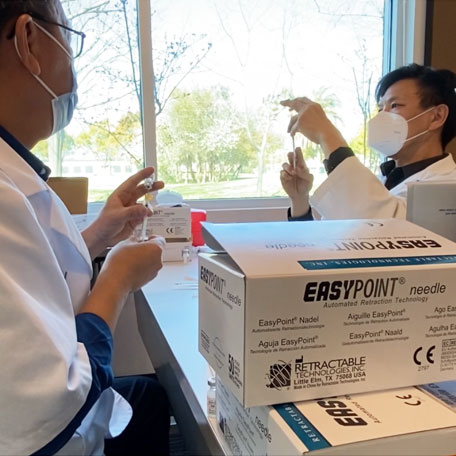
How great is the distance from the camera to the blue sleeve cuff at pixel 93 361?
0.63m

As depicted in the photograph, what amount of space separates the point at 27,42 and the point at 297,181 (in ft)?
3.23

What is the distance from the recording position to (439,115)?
160 centimetres

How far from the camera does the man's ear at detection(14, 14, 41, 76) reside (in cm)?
74

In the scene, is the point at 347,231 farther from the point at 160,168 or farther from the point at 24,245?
the point at 160,168

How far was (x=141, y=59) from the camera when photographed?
2074 millimetres

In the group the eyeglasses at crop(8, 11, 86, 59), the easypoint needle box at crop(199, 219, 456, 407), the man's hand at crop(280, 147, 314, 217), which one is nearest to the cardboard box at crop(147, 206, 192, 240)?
the man's hand at crop(280, 147, 314, 217)

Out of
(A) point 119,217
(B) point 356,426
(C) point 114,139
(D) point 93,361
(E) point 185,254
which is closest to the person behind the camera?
(B) point 356,426

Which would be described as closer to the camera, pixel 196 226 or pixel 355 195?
pixel 355 195

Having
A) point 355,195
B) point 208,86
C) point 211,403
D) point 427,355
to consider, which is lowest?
point 211,403

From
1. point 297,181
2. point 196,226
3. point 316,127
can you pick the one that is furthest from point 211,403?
point 196,226

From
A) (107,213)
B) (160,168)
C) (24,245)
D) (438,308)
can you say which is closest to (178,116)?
(160,168)

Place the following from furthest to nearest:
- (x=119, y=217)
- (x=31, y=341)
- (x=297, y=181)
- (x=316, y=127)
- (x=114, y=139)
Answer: (x=114, y=139) < (x=297, y=181) < (x=316, y=127) < (x=119, y=217) < (x=31, y=341)

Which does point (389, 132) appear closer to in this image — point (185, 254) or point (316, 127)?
point (316, 127)

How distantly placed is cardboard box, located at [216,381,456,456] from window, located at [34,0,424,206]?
5.45 feet
